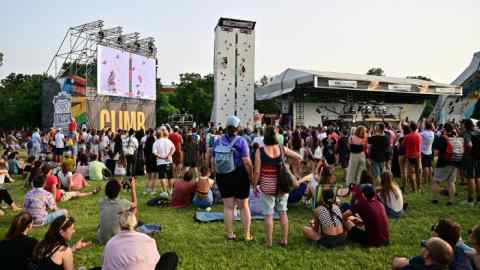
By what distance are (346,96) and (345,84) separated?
Result: 5.24m

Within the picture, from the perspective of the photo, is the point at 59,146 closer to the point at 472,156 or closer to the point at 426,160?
the point at 426,160

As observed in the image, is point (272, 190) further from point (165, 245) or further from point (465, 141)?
point (465, 141)

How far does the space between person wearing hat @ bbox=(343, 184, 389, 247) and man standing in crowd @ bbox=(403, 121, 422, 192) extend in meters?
3.72

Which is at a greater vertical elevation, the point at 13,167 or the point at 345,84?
the point at 345,84

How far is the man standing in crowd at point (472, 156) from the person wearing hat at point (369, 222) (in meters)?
2.98

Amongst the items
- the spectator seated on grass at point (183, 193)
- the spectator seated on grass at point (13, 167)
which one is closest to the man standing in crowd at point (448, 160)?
the spectator seated on grass at point (183, 193)

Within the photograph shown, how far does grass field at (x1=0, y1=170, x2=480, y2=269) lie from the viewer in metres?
4.23

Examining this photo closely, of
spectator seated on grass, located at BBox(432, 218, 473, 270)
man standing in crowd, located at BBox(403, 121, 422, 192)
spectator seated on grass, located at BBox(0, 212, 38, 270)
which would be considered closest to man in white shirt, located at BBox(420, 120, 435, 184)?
man standing in crowd, located at BBox(403, 121, 422, 192)

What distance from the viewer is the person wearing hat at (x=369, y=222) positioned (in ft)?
15.3

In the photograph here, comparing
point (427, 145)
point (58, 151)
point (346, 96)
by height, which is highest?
point (346, 96)

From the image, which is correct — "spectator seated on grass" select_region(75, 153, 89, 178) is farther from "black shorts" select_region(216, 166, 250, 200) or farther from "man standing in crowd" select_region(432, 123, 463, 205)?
"man standing in crowd" select_region(432, 123, 463, 205)

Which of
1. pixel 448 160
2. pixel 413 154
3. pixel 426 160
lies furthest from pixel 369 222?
pixel 426 160

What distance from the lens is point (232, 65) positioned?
719 inches

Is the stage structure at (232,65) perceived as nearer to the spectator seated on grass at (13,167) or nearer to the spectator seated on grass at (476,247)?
the spectator seated on grass at (13,167)
